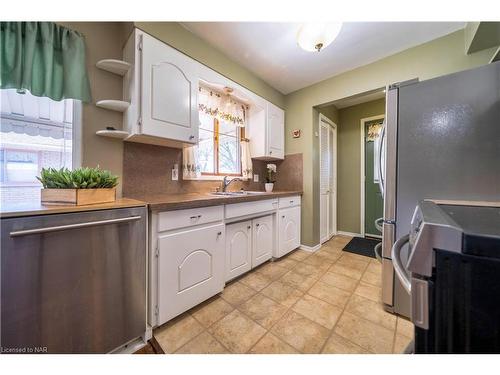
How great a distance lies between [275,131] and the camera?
267cm

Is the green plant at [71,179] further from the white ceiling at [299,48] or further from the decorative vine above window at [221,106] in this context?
the white ceiling at [299,48]

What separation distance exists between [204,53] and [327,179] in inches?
100.0

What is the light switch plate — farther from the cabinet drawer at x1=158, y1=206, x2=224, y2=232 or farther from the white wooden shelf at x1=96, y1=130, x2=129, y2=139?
the cabinet drawer at x1=158, y1=206, x2=224, y2=232

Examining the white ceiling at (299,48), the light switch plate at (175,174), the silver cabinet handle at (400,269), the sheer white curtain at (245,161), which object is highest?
the white ceiling at (299,48)

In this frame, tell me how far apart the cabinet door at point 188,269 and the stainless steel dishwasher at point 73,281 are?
0.40ft

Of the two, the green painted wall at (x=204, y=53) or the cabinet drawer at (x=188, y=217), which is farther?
the green painted wall at (x=204, y=53)

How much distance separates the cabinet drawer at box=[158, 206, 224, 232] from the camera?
3.90 ft

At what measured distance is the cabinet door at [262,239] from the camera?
198cm

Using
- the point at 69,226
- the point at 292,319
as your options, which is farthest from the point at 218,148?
the point at 292,319

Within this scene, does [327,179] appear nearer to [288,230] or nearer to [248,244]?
[288,230]

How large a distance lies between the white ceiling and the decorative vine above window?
0.42 metres

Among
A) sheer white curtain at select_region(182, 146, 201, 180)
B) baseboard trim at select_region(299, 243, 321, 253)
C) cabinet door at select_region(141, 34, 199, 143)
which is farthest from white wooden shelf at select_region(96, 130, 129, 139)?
baseboard trim at select_region(299, 243, 321, 253)

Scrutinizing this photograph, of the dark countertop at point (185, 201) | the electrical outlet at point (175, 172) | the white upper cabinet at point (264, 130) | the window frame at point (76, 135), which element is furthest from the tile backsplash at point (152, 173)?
the white upper cabinet at point (264, 130)
